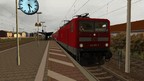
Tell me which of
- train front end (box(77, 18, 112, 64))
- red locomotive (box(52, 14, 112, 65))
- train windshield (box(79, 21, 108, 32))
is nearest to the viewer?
red locomotive (box(52, 14, 112, 65))

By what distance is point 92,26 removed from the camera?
1301 cm

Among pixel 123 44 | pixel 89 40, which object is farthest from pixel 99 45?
pixel 123 44

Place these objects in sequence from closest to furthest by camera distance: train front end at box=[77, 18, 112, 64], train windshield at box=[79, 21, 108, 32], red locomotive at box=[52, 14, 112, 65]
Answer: red locomotive at box=[52, 14, 112, 65] < train front end at box=[77, 18, 112, 64] < train windshield at box=[79, 21, 108, 32]

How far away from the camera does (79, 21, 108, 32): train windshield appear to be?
12.8 metres

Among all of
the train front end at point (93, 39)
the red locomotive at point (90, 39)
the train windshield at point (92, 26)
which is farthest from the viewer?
the train windshield at point (92, 26)

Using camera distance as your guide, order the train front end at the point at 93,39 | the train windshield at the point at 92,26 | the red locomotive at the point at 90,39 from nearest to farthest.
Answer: the red locomotive at the point at 90,39 < the train front end at the point at 93,39 < the train windshield at the point at 92,26

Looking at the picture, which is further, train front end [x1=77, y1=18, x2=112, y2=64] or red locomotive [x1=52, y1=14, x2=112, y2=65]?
train front end [x1=77, y1=18, x2=112, y2=64]

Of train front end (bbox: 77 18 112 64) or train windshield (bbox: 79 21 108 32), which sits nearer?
train front end (bbox: 77 18 112 64)

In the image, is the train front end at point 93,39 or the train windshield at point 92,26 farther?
the train windshield at point 92,26

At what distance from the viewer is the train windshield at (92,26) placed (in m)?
12.8

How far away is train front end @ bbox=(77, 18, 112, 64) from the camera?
12617 millimetres

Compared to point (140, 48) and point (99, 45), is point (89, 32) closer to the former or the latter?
point (99, 45)

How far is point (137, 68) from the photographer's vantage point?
1305cm

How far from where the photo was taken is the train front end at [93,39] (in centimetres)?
1262
